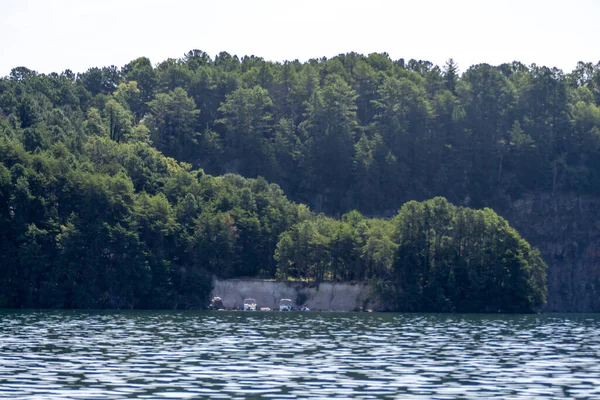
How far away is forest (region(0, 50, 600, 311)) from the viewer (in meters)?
122

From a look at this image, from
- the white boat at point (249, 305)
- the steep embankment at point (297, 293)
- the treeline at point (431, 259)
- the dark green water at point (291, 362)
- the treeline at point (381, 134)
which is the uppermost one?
the treeline at point (381, 134)

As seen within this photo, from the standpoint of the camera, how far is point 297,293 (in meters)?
126

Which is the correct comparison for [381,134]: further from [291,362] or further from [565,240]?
[291,362]

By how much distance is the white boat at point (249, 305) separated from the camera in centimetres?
12200

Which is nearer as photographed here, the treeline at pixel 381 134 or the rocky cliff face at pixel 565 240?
the rocky cliff face at pixel 565 240

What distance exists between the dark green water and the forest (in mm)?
47866

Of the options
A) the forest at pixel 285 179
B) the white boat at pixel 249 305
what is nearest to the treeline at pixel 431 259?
the forest at pixel 285 179

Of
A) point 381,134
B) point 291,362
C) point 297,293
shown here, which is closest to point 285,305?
point 297,293

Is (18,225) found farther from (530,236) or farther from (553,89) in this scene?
(553,89)

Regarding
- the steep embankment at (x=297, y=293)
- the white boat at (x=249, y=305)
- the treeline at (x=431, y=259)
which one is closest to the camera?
the treeline at (x=431, y=259)

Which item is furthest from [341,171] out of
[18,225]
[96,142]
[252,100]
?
[18,225]

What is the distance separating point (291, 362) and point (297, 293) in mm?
80123

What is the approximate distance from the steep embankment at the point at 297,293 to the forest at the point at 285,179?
2.91 m

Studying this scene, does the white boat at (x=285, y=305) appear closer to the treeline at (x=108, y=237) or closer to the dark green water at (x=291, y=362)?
the treeline at (x=108, y=237)
